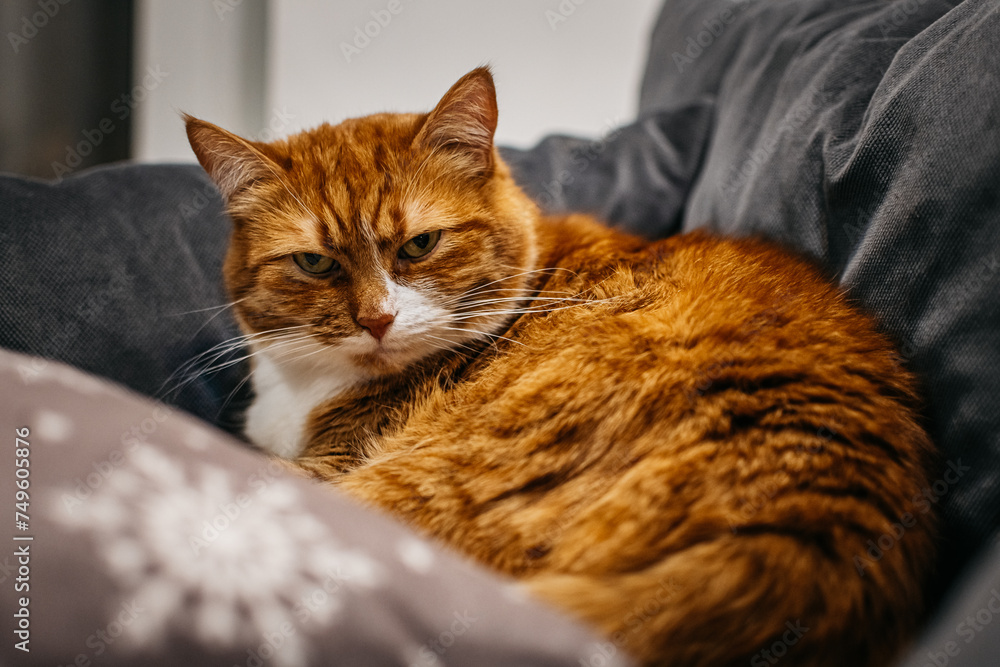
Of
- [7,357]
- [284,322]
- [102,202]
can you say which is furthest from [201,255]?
[7,357]

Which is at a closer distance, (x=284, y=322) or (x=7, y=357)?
(x=7, y=357)

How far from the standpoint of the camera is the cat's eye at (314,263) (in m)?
1.11

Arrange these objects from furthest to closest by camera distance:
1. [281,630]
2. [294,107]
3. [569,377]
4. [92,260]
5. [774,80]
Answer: [294,107], [774,80], [92,260], [569,377], [281,630]

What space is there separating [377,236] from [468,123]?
0.27 m

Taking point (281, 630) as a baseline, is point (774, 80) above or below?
above

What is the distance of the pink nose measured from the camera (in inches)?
40.5

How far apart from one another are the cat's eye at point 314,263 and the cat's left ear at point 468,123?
0.85ft

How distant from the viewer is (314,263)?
3.67 feet

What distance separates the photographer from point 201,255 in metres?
1.45

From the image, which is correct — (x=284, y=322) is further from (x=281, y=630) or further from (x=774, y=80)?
(x=774, y=80)

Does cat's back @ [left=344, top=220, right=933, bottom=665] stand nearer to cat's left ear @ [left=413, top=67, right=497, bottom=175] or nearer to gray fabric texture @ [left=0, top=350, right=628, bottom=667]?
gray fabric texture @ [left=0, top=350, right=628, bottom=667]

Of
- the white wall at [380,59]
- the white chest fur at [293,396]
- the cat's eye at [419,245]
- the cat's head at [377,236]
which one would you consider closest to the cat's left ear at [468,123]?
the cat's head at [377,236]

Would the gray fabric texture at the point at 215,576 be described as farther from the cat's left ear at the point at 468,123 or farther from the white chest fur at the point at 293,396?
the cat's left ear at the point at 468,123

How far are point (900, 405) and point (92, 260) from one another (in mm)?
1399
